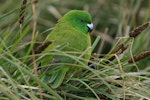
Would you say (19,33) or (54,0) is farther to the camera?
(54,0)

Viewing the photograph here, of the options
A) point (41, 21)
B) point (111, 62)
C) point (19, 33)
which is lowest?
point (41, 21)

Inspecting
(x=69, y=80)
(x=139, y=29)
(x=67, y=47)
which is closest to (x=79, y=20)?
(x=67, y=47)

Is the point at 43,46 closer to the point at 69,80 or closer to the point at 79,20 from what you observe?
the point at 69,80

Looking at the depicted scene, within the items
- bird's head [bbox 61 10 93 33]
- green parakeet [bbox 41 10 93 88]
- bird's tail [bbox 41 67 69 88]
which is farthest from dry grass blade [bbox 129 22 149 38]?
bird's head [bbox 61 10 93 33]

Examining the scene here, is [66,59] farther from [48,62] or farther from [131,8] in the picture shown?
[131,8]

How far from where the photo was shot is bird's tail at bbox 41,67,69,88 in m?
2.52

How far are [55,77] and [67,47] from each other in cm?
24

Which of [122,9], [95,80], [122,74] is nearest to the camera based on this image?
[122,74]

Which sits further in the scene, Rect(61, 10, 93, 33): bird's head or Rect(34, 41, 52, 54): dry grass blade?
Rect(61, 10, 93, 33): bird's head

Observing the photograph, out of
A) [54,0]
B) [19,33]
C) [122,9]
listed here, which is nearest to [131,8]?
[122,9]

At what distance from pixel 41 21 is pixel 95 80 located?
2.42 m

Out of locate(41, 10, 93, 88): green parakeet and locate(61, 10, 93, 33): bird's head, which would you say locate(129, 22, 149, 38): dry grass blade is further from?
locate(61, 10, 93, 33): bird's head

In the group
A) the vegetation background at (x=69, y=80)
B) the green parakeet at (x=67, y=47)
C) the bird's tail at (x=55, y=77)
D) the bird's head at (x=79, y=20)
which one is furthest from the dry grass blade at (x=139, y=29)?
the bird's head at (x=79, y=20)

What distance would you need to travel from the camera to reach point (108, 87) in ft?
8.20
